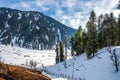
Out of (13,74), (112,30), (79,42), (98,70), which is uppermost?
(112,30)

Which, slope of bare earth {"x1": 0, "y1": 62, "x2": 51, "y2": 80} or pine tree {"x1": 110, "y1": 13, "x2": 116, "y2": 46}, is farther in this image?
pine tree {"x1": 110, "y1": 13, "x2": 116, "y2": 46}

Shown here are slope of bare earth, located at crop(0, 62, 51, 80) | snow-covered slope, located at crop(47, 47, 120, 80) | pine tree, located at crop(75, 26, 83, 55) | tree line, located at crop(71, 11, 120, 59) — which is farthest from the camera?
pine tree, located at crop(75, 26, 83, 55)

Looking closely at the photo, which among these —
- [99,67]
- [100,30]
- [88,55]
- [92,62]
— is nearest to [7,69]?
[99,67]

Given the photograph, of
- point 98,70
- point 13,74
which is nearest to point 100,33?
point 98,70

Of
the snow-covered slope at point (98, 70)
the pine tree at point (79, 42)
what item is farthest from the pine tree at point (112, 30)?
the snow-covered slope at point (98, 70)

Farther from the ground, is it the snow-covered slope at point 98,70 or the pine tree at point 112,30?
the pine tree at point 112,30

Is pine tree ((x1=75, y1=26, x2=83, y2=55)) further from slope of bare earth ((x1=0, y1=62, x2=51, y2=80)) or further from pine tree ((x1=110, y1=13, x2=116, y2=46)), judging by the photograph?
slope of bare earth ((x1=0, y1=62, x2=51, y2=80))

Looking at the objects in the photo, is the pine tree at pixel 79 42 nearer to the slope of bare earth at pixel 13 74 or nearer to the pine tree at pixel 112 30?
the pine tree at pixel 112 30

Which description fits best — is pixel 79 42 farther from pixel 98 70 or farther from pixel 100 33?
pixel 98 70

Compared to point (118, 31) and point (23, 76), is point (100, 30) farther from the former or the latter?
point (23, 76)

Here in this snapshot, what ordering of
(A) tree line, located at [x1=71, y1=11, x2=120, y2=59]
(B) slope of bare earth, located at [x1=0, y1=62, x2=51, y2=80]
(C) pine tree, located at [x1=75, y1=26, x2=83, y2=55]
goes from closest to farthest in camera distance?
(B) slope of bare earth, located at [x1=0, y1=62, x2=51, y2=80] → (A) tree line, located at [x1=71, y1=11, x2=120, y2=59] → (C) pine tree, located at [x1=75, y1=26, x2=83, y2=55]

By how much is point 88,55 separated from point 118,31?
49.1ft

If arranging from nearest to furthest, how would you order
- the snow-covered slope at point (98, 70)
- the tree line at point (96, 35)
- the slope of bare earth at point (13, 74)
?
1. the slope of bare earth at point (13, 74)
2. the snow-covered slope at point (98, 70)
3. the tree line at point (96, 35)

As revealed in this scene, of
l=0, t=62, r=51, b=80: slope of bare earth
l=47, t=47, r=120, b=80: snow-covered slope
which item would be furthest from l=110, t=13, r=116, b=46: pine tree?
l=0, t=62, r=51, b=80: slope of bare earth
